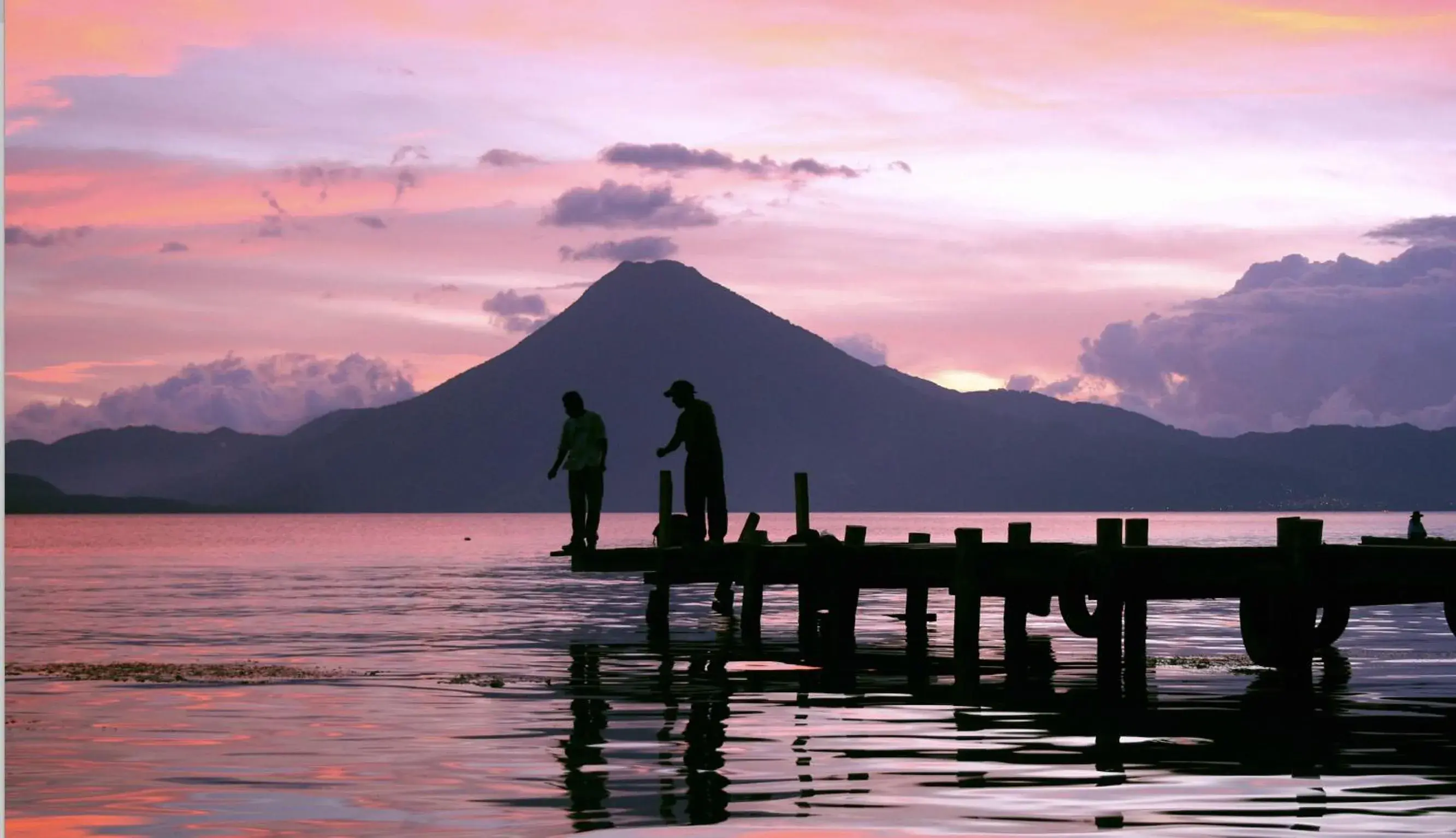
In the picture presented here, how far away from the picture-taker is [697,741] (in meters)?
16.8

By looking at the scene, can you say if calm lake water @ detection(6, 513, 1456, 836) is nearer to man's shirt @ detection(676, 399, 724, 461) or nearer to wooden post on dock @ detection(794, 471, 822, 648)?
wooden post on dock @ detection(794, 471, 822, 648)

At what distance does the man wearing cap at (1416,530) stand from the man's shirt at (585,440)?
1473 centimetres

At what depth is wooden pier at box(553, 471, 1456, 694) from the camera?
21938 millimetres

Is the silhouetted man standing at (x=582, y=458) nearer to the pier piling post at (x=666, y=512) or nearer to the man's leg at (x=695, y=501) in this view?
the pier piling post at (x=666, y=512)

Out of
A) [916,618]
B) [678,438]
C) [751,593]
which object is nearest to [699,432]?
[678,438]

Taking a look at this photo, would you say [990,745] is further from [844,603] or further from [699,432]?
[699,432]

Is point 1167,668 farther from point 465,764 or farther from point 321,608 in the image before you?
point 321,608

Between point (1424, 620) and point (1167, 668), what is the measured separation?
1919cm

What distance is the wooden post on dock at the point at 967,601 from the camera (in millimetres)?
23766

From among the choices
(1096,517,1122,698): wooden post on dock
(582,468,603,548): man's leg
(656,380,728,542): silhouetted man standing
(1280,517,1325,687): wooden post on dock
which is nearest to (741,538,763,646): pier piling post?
(656,380,728,542): silhouetted man standing

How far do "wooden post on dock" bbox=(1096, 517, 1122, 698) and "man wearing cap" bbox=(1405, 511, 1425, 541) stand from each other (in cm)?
1398

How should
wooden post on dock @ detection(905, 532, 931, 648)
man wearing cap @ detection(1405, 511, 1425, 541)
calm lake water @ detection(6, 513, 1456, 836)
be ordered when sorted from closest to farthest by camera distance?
calm lake water @ detection(6, 513, 1456, 836), wooden post on dock @ detection(905, 532, 931, 648), man wearing cap @ detection(1405, 511, 1425, 541)

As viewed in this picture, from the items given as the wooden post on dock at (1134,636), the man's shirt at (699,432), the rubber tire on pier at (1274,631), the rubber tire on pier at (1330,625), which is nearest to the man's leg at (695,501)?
the man's shirt at (699,432)

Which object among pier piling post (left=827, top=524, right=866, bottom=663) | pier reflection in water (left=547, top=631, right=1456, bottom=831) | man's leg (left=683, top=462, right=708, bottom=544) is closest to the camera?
pier reflection in water (left=547, top=631, right=1456, bottom=831)
